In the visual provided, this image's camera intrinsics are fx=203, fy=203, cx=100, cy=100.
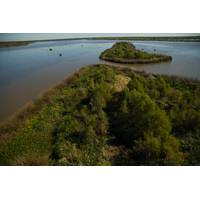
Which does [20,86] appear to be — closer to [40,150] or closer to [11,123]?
[11,123]

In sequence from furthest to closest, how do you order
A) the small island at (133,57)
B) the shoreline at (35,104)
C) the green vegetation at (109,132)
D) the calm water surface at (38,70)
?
the small island at (133,57) < the calm water surface at (38,70) < the shoreline at (35,104) < the green vegetation at (109,132)

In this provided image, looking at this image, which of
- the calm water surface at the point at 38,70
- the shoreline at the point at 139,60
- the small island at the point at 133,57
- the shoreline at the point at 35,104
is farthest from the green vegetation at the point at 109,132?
the small island at the point at 133,57

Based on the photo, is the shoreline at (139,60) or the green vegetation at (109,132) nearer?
the green vegetation at (109,132)

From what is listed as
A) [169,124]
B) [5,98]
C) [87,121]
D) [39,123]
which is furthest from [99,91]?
[5,98]

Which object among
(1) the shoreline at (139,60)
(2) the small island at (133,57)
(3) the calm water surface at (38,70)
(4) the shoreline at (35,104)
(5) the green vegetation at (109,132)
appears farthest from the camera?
(2) the small island at (133,57)

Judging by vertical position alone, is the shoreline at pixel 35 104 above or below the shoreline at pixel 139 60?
below

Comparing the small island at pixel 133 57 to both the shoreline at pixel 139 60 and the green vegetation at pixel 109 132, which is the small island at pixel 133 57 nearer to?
the shoreline at pixel 139 60

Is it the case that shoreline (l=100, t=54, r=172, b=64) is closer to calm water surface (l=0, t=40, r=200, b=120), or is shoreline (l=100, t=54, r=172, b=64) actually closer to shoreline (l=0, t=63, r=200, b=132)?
calm water surface (l=0, t=40, r=200, b=120)

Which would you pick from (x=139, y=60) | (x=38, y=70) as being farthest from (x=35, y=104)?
(x=139, y=60)

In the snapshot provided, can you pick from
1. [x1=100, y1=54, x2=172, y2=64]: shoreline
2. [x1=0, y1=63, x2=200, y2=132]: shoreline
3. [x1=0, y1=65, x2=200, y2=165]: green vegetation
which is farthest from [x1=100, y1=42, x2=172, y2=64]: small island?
[x1=0, y1=65, x2=200, y2=165]: green vegetation
